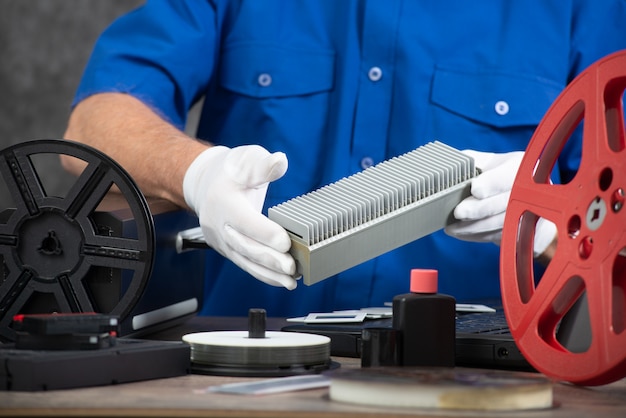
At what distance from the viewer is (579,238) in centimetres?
82

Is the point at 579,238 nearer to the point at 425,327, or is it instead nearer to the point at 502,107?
the point at 425,327

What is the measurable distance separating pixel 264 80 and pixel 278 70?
1.2 inches

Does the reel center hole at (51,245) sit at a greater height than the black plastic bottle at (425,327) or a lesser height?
greater

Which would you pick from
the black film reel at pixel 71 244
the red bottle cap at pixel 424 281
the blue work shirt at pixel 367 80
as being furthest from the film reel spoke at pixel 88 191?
the blue work shirt at pixel 367 80

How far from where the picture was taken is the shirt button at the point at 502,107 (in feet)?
5.35

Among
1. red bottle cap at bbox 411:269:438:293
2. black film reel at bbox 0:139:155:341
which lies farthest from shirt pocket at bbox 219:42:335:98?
red bottle cap at bbox 411:269:438:293

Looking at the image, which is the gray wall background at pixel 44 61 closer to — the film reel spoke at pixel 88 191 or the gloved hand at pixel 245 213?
the gloved hand at pixel 245 213

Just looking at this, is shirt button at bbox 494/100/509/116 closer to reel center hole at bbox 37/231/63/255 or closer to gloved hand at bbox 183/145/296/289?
gloved hand at bbox 183/145/296/289

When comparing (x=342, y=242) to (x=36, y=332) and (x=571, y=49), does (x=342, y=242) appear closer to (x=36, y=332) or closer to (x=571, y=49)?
(x=36, y=332)

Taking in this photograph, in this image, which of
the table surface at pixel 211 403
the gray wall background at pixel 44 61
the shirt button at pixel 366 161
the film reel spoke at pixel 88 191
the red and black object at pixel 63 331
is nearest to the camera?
the table surface at pixel 211 403

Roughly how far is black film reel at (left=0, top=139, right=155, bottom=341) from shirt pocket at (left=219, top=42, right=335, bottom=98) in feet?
2.31

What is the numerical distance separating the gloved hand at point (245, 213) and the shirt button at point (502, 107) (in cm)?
57

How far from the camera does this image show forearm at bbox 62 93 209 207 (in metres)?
1.38

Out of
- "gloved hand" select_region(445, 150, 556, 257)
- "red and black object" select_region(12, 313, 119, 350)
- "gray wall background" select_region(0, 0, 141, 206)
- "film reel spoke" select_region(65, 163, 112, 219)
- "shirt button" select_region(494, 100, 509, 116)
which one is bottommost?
"red and black object" select_region(12, 313, 119, 350)
